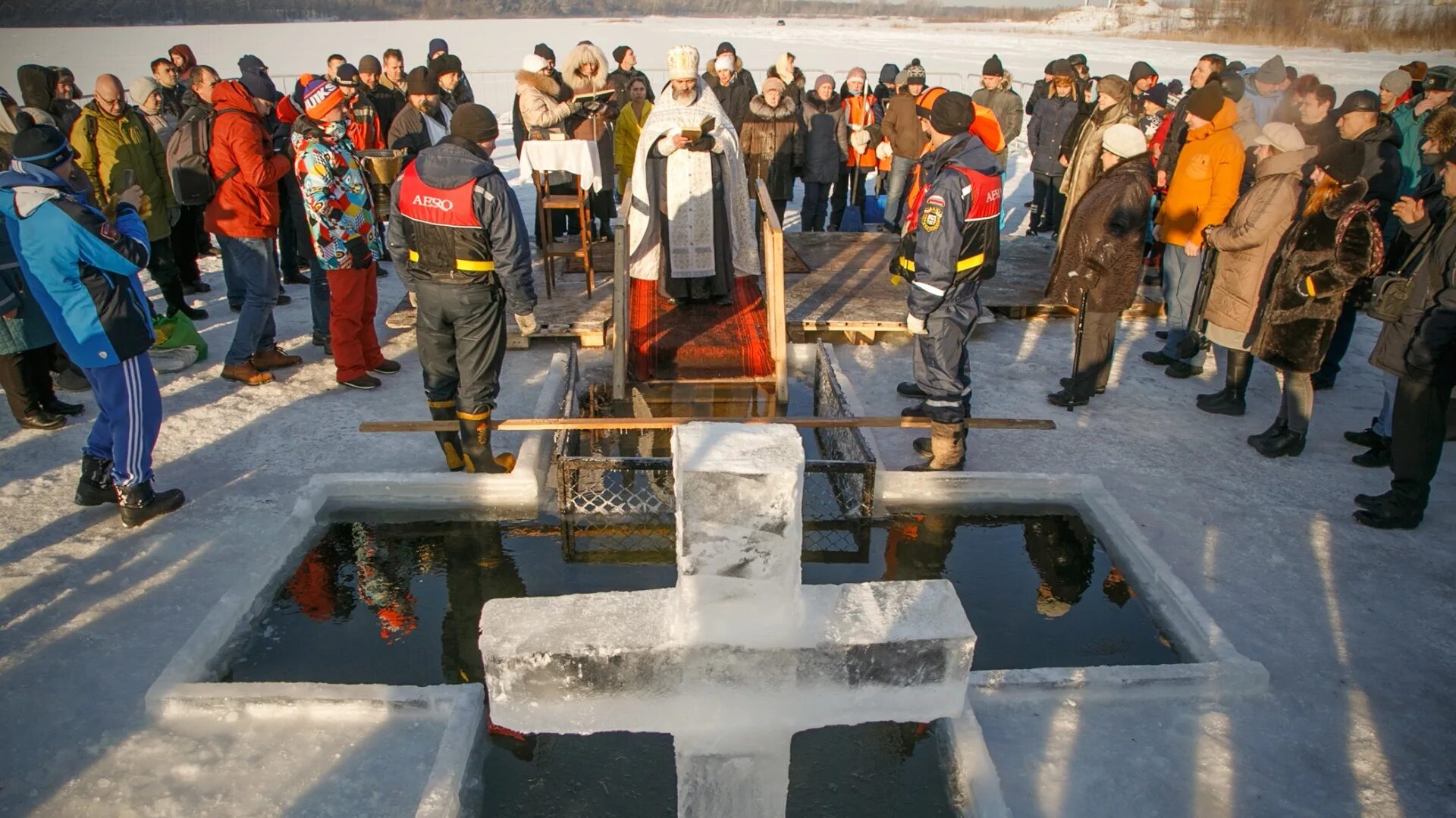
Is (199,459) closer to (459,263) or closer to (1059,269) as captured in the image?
(459,263)

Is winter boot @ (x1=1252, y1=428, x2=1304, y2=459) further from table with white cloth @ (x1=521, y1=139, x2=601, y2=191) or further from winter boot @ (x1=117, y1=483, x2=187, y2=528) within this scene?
winter boot @ (x1=117, y1=483, x2=187, y2=528)

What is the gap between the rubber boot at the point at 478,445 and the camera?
4.88 metres

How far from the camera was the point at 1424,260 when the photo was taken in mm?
4469

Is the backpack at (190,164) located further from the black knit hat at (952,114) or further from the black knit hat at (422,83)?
the black knit hat at (952,114)

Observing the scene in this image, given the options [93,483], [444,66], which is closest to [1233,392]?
[93,483]

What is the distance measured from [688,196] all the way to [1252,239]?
3749 mm

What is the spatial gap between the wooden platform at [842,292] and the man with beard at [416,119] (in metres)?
1.48

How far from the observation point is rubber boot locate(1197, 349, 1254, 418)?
592 centimetres

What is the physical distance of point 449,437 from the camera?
514 cm

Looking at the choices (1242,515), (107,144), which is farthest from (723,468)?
(107,144)

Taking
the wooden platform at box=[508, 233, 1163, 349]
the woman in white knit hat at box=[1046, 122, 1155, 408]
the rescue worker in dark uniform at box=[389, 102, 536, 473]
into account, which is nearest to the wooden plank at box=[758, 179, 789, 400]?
the wooden platform at box=[508, 233, 1163, 349]

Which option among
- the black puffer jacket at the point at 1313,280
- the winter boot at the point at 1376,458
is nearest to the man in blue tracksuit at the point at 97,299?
the black puffer jacket at the point at 1313,280

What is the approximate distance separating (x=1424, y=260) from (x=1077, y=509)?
206 centimetres

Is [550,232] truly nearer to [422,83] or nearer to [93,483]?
[422,83]
